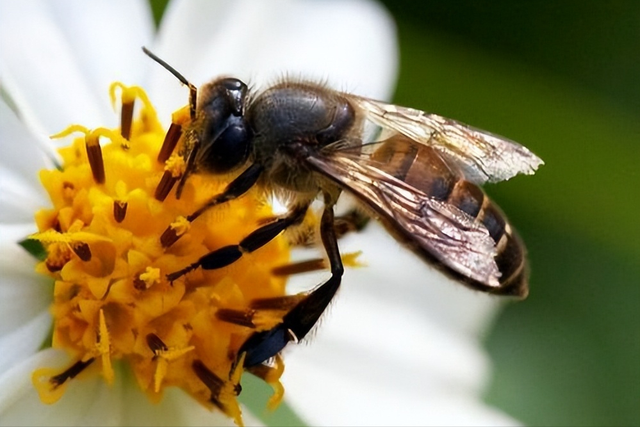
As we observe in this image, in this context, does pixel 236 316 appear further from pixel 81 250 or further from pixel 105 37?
pixel 105 37

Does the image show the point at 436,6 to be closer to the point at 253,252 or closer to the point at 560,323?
the point at 560,323

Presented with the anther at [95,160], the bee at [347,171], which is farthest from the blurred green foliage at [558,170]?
the anther at [95,160]

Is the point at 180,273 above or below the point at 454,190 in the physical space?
below

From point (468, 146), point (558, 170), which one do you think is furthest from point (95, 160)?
point (558, 170)

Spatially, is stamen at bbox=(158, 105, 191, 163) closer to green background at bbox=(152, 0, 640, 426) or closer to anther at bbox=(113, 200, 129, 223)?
anther at bbox=(113, 200, 129, 223)

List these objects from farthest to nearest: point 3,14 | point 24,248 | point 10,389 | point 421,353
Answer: point 421,353, point 3,14, point 24,248, point 10,389

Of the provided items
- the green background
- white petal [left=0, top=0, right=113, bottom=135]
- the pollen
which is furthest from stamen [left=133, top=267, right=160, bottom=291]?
the green background

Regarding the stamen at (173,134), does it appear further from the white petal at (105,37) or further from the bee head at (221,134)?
the white petal at (105,37)

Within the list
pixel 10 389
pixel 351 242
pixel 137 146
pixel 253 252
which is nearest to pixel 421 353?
pixel 351 242
